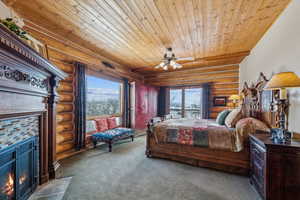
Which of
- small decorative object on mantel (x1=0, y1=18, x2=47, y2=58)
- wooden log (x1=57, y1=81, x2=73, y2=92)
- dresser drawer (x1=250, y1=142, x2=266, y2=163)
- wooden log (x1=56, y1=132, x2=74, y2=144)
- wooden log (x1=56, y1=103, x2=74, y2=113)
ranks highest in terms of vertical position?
small decorative object on mantel (x1=0, y1=18, x2=47, y2=58)

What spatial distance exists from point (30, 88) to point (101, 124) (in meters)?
2.65

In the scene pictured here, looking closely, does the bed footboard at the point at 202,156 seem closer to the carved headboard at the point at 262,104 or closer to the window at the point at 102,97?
the carved headboard at the point at 262,104

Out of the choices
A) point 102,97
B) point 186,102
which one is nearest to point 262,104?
point 186,102

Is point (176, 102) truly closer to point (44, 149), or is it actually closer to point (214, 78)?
point (214, 78)

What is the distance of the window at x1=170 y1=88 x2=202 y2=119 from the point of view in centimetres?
606

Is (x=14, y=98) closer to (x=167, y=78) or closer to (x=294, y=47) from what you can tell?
(x=294, y=47)

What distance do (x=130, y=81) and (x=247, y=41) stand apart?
410 cm

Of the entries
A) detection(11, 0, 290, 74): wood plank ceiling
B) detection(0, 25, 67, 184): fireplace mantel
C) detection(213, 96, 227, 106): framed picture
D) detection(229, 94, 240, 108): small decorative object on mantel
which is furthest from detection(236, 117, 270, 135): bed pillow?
detection(0, 25, 67, 184): fireplace mantel

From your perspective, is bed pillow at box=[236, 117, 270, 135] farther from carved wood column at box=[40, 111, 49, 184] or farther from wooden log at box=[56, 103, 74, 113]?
wooden log at box=[56, 103, 74, 113]

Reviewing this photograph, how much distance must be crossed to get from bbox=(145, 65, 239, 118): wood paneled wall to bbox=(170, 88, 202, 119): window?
1.52 ft

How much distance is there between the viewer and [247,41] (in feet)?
10.7

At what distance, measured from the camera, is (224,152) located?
2.50 meters

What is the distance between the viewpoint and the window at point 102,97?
4.08 metres

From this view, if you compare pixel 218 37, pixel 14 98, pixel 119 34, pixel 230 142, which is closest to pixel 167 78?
pixel 218 37
